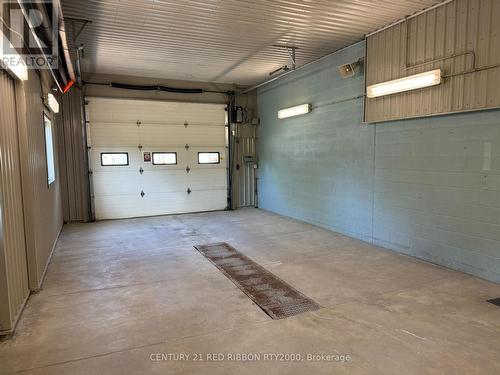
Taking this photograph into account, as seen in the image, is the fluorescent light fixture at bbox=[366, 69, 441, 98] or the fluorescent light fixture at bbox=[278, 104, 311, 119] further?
the fluorescent light fixture at bbox=[278, 104, 311, 119]

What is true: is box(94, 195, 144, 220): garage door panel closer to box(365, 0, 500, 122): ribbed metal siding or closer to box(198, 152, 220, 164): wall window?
box(198, 152, 220, 164): wall window

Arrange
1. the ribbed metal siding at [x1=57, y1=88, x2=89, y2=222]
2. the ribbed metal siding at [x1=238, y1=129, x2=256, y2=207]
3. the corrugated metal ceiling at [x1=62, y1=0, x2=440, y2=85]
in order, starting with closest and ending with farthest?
the corrugated metal ceiling at [x1=62, y1=0, x2=440, y2=85] < the ribbed metal siding at [x1=57, y1=88, x2=89, y2=222] < the ribbed metal siding at [x1=238, y1=129, x2=256, y2=207]

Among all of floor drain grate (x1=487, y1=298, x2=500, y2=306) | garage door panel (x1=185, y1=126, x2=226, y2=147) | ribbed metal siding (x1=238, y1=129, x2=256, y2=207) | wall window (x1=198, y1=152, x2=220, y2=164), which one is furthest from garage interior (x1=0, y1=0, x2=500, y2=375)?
ribbed metal siding (x1=238, y1=129, x2=256, y2=207)

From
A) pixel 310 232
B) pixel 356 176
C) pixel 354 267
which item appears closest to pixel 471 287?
pixel 354 267

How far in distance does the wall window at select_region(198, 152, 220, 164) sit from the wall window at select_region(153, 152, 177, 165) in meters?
0.65

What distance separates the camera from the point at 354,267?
13.8 feet

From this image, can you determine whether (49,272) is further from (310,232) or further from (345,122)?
(345,122)

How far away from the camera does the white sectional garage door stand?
24.5ft

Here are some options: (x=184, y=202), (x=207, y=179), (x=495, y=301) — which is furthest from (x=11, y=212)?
(x=207, y=179)

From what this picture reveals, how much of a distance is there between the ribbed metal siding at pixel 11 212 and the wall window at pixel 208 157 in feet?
17.2

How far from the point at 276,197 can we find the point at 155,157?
3.04 metres

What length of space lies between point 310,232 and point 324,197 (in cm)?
75

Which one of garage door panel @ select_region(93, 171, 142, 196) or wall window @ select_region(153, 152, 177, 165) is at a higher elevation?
wall window @ select_region(153, 152, 177, 165)

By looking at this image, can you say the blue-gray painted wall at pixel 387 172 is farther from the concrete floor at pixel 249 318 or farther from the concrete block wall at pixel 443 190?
the concrete floor at pixel 249 318
